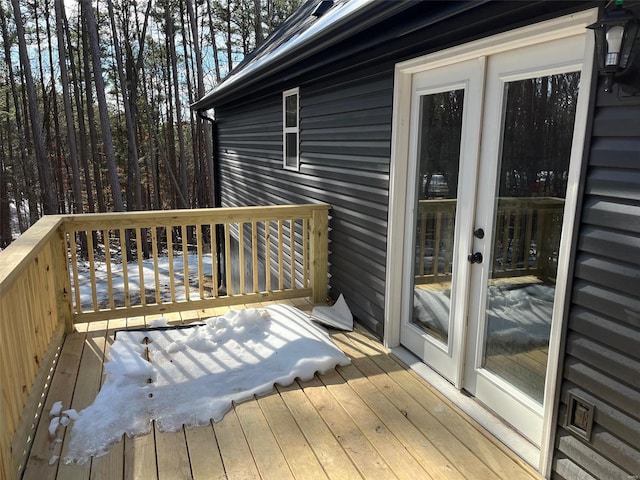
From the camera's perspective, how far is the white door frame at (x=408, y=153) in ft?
5.94

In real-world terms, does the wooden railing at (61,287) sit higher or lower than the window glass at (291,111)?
lower

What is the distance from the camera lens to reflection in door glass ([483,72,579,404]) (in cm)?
201

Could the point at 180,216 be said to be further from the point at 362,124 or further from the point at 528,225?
the point at 528,225

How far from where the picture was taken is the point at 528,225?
87.3 inches

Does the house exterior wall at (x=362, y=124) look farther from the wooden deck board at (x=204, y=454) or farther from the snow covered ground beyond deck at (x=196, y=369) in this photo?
the wooden deck board at (x=204, y=454)

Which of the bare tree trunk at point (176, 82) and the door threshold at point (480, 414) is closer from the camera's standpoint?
the door threshold at point (480, 414)

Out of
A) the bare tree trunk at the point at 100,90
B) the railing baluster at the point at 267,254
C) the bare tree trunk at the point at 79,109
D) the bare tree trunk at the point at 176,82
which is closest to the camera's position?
the railing baluster at the point at 267,254

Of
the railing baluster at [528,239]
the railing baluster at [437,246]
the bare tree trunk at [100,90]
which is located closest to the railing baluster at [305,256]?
the railing baluster at [437,246]

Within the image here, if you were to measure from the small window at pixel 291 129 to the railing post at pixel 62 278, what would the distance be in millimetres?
2653

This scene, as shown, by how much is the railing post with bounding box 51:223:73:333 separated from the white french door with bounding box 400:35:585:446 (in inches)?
103

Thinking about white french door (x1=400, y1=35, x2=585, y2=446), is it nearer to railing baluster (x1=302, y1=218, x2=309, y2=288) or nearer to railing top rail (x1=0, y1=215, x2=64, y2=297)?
railing baluster (x1=302, y1=218, x2=309, y2=288)

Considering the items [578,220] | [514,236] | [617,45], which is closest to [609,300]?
[578,220]

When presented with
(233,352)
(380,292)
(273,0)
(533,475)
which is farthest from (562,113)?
(273,0)

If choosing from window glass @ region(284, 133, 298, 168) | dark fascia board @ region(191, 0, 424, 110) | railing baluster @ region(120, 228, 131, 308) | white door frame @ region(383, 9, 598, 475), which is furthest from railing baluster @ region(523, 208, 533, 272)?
window glass @ region(284, 133, 298, 168)
